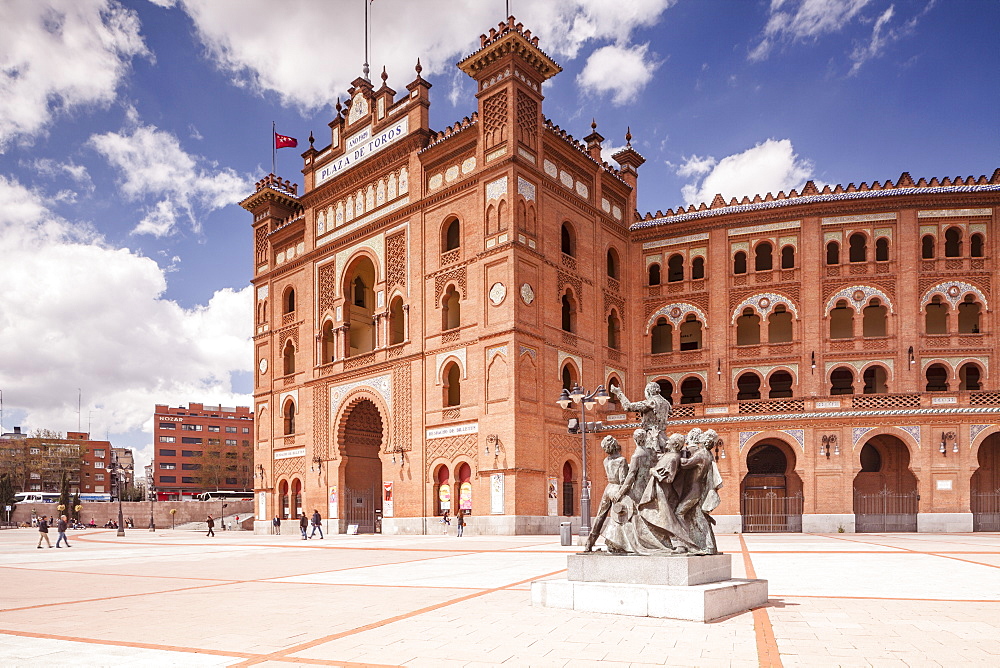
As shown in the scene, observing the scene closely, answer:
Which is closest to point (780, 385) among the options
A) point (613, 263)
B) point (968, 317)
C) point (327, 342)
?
point (968, 317)

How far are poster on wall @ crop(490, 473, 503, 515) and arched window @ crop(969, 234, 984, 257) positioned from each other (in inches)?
905

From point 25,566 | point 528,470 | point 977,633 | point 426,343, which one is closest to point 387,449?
point 426,343

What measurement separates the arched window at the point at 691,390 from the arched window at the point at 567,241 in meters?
8.68

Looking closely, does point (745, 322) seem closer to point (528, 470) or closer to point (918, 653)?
point (528, 470)

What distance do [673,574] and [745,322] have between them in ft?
98.4

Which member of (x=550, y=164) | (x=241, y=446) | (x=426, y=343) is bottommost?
(x=241, y=446)

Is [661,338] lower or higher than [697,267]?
lower

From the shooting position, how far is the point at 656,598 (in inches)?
312

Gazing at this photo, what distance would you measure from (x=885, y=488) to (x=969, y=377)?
6.61 meters

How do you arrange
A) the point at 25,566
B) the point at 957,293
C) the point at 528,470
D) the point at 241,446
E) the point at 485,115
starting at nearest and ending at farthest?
the point at 25,566 → the point at 528,470 → the point at 485,115 → the point at 957,293 → the point at 241,446

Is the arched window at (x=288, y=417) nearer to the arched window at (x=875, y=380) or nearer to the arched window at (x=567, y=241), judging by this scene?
the arched window at (x=567, y=241)

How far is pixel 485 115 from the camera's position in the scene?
31.0 metres

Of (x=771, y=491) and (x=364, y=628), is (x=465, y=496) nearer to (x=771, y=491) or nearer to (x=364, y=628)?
(x=771, y=491)

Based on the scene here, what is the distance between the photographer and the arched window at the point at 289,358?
41.7 m
